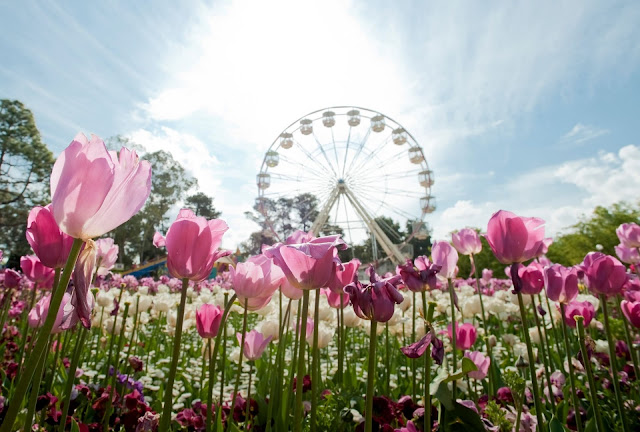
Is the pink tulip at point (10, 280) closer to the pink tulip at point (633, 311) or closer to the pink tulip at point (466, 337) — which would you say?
the pink tulip at point (466, 337)

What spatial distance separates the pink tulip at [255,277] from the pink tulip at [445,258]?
0.76 meters

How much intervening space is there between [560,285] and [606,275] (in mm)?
143

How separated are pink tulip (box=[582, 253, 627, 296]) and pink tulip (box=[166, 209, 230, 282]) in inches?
50.4

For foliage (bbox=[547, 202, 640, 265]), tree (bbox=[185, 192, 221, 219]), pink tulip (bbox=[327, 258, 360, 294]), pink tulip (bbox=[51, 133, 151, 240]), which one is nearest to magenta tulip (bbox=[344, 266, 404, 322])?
pink tulip (bbox=[327, 258, 360, 294])

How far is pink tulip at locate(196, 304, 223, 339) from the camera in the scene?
1169 mm

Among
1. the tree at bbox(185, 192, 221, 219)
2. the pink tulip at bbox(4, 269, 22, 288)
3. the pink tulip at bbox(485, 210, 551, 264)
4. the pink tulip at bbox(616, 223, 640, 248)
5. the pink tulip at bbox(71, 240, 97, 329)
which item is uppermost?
the tree at bbox(185, 192, 221, 219)

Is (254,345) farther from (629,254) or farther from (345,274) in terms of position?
(629,254)

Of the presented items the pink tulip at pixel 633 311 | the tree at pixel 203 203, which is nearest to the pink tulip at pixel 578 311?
the pink tulip at pixel 633 311

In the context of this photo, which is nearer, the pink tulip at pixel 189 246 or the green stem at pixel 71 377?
the pink tulip at pixel 189 246

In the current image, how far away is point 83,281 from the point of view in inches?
19.8

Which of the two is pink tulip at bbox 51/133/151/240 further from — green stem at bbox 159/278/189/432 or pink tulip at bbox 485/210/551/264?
pink tulip at bbox 485/210/551/264

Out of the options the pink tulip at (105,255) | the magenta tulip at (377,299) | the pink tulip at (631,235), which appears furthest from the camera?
the pink tulip at (631,235)

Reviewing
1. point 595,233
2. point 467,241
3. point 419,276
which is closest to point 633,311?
point 467,241

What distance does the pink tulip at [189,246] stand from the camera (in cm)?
70
